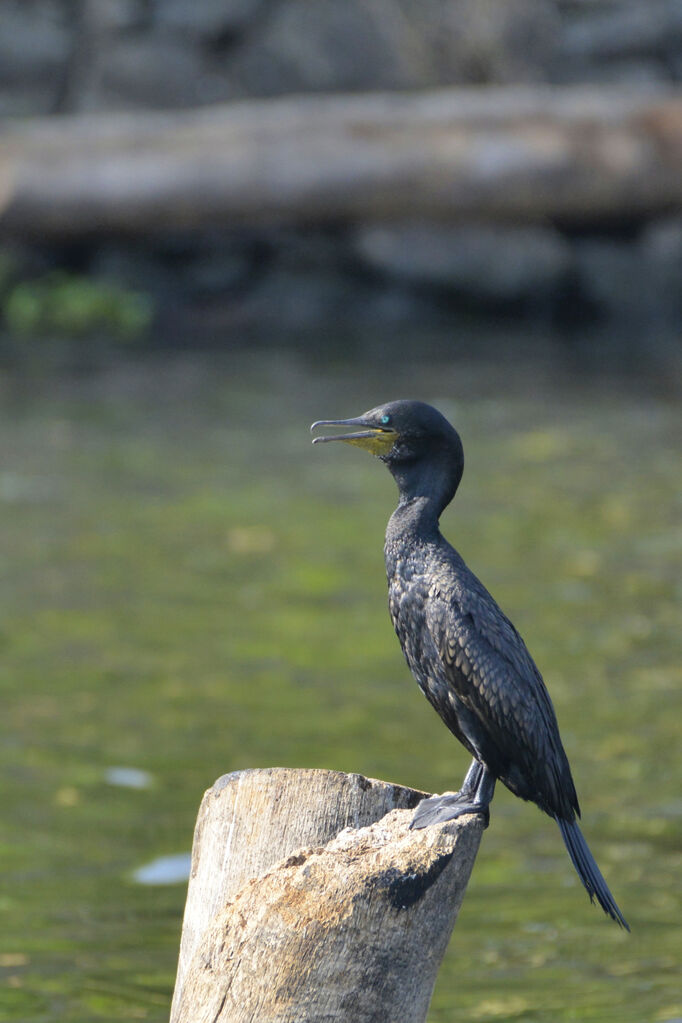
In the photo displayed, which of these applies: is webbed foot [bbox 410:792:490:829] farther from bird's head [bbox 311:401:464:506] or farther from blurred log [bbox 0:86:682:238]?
blurred log [bbox 0:86:682:238]

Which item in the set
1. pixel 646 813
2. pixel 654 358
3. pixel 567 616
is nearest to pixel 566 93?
pixel 654 358

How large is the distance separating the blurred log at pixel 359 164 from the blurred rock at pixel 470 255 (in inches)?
92.0

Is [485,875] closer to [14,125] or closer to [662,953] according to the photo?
[662,953]

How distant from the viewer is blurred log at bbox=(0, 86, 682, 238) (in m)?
11.2

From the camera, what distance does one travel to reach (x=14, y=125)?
12.1 m

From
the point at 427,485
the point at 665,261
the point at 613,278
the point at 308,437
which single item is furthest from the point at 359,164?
the point at 427,485

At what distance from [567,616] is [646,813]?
187 cm

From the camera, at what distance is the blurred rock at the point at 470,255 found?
1387cm

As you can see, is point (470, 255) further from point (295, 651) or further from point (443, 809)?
point (443, 809)

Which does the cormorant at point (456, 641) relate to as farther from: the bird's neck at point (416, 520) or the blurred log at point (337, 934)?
the blurred log at point (337, 934)

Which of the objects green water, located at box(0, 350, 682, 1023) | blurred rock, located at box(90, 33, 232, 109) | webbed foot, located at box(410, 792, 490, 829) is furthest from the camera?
blurred rock, located at box(90, 33, 232, 109)

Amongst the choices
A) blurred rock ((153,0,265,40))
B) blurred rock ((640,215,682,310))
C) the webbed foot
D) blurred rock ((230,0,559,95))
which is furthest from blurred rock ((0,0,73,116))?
the webbed foot

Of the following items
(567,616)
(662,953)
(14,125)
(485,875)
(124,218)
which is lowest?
(662,953)

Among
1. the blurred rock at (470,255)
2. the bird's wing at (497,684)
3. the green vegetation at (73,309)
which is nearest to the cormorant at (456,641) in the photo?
the bird's wing at (497,684)
